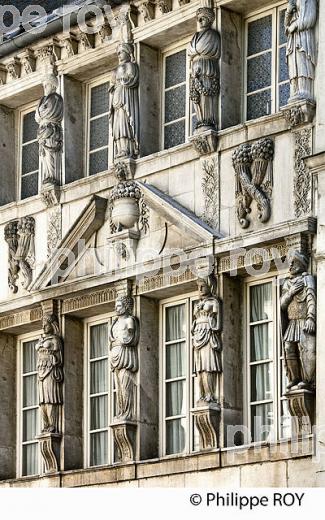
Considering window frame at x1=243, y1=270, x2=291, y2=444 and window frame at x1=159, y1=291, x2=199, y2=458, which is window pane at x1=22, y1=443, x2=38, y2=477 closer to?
window frame at x1=159, y1=291, x2=199, y2=458

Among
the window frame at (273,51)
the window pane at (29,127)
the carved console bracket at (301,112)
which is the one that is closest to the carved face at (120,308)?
the window frame at (273,51)

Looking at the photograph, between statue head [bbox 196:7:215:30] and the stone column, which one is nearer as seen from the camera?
statue head [bbox 196:7:215:30]

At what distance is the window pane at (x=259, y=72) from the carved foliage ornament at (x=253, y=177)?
983 millimetres

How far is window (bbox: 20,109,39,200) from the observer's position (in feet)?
96.2

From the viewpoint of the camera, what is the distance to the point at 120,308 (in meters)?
26.5

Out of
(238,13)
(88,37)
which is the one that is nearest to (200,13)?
(238,13)

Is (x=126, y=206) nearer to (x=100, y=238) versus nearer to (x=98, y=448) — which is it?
(x=100, y=238)

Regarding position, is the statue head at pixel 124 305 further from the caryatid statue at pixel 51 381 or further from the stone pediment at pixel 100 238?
the caryatid statue at pixel 51 381

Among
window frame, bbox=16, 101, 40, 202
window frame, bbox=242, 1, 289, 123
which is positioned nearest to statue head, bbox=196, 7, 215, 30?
window frame, bbox=242, 1, 289, 123

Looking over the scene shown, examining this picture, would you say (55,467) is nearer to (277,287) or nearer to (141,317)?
(141,317)

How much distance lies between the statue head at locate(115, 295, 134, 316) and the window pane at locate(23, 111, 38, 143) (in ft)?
12.4

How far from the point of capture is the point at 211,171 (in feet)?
84.4

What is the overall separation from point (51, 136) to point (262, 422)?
563cm

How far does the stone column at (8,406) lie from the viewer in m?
28.6
